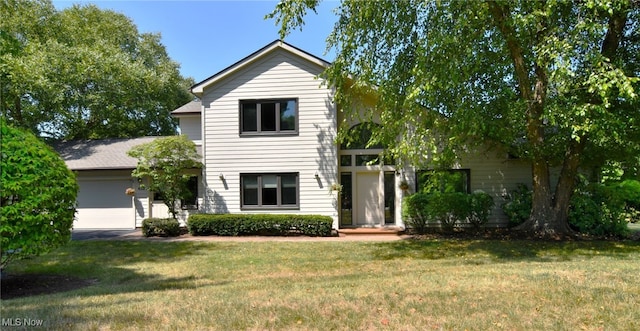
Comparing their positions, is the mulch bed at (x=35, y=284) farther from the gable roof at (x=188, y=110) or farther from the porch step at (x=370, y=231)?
the gable roof at (x=188, y=110)

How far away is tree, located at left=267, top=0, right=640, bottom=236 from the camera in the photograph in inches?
339

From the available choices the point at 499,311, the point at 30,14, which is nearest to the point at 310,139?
the point at 499,311

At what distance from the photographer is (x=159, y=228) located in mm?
13875

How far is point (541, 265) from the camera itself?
8008 millimetres

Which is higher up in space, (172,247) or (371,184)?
(371,184)


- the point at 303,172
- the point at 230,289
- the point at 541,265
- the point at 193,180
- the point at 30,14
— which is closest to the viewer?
the point at 230,289

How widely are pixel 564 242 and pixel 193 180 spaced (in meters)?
13.1

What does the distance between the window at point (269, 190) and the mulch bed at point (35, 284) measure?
7.10m

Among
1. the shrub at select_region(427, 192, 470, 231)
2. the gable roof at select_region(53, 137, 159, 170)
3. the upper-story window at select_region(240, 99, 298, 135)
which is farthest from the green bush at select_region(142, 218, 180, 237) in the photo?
the shrub at select_region(427, 192, 470, 231)

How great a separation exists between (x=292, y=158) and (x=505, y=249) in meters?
7.53

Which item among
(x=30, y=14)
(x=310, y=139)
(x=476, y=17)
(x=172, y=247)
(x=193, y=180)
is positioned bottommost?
(x=172, y=247)

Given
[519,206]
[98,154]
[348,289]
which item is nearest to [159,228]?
[98,154]

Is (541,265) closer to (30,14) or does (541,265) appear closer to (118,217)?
(118,217)

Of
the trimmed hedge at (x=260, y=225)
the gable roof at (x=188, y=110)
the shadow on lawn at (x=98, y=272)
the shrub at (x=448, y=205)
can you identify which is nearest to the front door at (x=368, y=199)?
the trimmed hedge at (x=260, y=225)
